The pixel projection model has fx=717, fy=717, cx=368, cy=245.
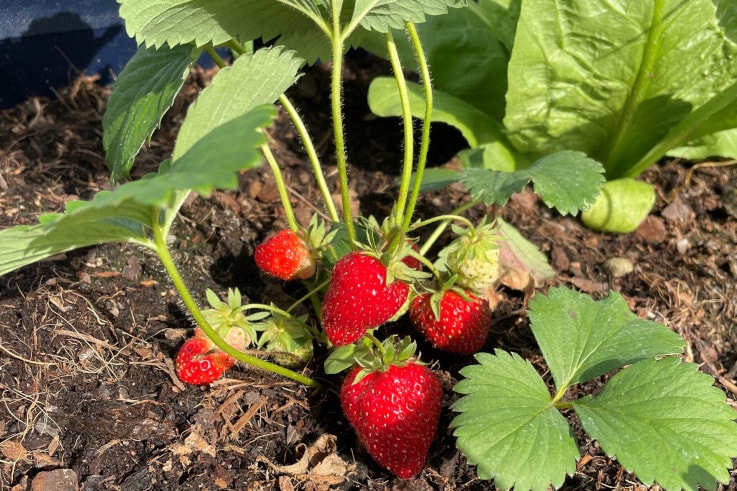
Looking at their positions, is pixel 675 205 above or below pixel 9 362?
above

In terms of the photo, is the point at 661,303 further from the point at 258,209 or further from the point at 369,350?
the point at 258,209

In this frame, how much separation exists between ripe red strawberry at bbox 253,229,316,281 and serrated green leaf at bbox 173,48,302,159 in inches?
15.6

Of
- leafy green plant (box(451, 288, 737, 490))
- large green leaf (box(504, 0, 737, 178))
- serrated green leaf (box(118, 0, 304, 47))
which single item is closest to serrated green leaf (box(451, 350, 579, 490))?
leafy green plant (box(451, 288, 737, 490))

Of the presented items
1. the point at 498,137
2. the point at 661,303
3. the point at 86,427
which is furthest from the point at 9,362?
the point at 661,303

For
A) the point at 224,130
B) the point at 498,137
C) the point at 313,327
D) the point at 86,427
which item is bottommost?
the point at 86,427

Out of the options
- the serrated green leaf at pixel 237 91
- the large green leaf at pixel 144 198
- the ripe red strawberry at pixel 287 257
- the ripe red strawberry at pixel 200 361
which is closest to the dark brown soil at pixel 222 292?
the ripe red strawberry at pixel 200 361

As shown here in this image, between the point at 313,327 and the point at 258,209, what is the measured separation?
50 centimetres

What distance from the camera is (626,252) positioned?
6.13ft

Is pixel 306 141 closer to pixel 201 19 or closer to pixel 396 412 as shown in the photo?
pixel 201 19

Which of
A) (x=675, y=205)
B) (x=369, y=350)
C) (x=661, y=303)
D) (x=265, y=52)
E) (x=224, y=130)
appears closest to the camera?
(x=224, y=130)

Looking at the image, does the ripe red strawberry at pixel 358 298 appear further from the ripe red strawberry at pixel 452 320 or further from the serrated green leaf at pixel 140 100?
the serrated green leaf at pixel 140 100

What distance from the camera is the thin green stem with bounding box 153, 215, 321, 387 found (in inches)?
40.0

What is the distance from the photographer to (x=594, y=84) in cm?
177

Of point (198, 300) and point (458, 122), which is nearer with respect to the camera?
point (198, 300)
